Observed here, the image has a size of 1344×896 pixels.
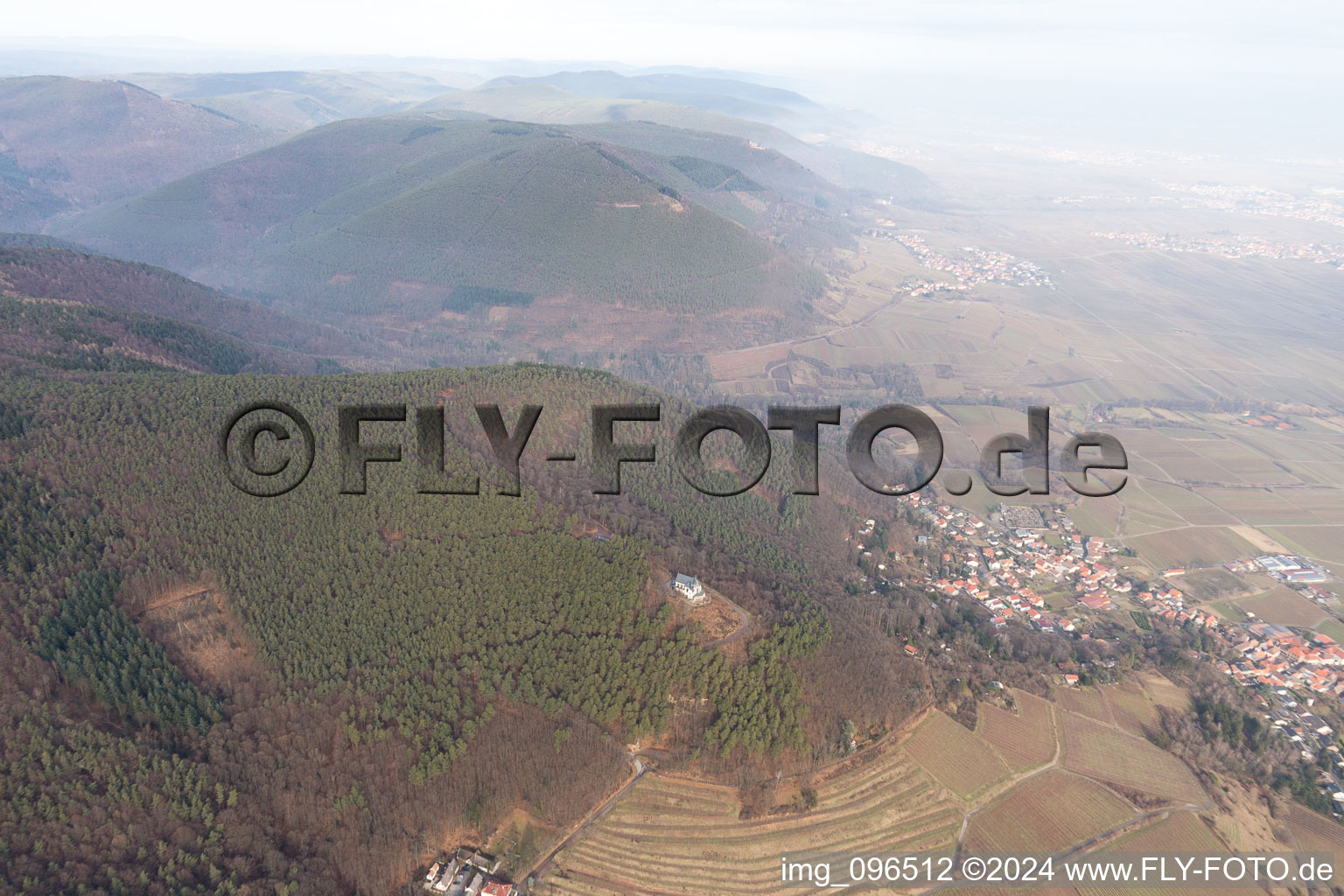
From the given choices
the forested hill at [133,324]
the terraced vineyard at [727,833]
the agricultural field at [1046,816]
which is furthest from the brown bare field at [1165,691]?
the forested hill at [133,324]

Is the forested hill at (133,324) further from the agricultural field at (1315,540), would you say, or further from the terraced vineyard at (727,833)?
the agricultural field at (1315,540)

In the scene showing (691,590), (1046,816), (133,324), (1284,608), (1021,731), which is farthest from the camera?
(133,324)

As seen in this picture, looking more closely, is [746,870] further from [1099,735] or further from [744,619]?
[1099,735]

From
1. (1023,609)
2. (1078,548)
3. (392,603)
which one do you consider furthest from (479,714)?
(1078,548)

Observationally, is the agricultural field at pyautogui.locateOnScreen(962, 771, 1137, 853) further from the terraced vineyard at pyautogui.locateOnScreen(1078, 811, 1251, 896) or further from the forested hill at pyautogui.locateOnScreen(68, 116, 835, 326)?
the forested hill at pyautogui.locateOnScreen(68, 116, 835, 326)

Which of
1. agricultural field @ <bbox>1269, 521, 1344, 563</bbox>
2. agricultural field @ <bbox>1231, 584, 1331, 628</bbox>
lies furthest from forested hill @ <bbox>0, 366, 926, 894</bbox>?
agricultural field @ <bbox>1269, 521, 1344, 563</bbox>

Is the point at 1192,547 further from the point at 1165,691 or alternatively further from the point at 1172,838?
the point at 1172,838

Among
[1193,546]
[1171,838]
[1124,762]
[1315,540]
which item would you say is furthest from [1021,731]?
[1315,540]
